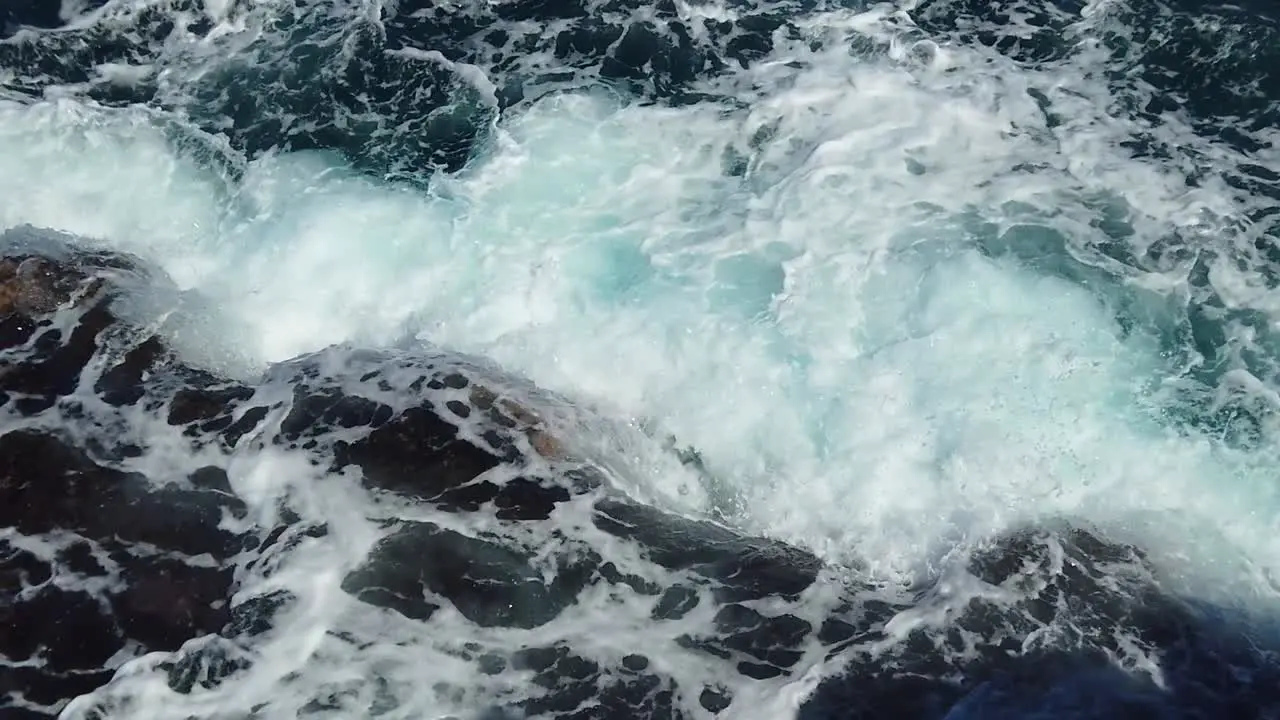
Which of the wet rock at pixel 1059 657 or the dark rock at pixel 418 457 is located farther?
the dark rock at pixel 418 457

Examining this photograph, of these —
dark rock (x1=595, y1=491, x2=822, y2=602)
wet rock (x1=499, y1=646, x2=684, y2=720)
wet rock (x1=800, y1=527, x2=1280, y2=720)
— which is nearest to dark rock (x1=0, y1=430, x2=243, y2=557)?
wet rock (x1=499, y1=646, x2=684, y2=720)

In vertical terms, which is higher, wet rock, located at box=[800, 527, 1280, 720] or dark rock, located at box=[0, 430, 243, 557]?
dark rock, located at box=[0, 430, 243, 557]

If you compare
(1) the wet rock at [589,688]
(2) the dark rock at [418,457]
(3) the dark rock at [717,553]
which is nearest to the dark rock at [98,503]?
(2) the dark rock at [418,457]

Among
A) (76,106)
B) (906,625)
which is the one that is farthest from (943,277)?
(76,106)

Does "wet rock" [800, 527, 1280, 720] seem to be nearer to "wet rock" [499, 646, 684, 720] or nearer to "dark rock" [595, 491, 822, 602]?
"dark rock" [595, 491, 822, 602]

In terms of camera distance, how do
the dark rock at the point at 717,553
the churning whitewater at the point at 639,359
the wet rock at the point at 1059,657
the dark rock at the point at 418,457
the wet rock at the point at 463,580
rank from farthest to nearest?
1. the dark rock at the point at 418,457
2. the dark rock at the point at 717,553
3. the wet rock at the point at 463,580
4. the churning whitewater at the point at 639,359
5. the wet rock at the point at 1059,657

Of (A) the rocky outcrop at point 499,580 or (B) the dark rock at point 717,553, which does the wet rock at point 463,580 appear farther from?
(B) the dark rock at point 717,553
